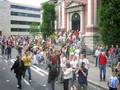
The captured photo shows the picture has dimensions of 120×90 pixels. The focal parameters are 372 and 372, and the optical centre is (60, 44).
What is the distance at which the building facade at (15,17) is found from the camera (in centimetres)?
10812

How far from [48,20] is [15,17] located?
66439mm

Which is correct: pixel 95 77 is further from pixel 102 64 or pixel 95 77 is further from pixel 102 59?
pixel 102 59

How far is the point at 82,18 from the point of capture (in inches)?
1594

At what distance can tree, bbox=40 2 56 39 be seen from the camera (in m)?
49.8

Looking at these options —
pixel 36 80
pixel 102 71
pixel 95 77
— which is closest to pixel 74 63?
pixel 102 71

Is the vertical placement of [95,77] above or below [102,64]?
below

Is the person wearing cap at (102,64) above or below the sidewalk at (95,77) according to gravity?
above

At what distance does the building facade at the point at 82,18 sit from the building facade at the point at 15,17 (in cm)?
6275

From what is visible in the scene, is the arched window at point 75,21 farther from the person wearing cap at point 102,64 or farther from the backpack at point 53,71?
the backpack at point 53,71

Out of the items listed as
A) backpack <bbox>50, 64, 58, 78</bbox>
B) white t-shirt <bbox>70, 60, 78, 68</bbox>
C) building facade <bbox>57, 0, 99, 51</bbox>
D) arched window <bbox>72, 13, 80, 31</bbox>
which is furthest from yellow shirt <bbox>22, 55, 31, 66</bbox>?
arched window <bbox>72, 13, 80, 31</bbox>

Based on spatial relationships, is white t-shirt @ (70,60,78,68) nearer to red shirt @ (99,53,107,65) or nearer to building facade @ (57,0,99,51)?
red shirt @ (99,53,107,65)

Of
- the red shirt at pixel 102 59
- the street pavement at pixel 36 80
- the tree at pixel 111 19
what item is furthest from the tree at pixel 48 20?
the red shirt at pixel 102 59

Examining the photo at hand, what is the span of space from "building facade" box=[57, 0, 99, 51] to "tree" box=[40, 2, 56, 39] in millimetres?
2845

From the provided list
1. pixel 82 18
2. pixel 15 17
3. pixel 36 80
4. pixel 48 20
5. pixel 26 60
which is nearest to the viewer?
pixel 26 60
